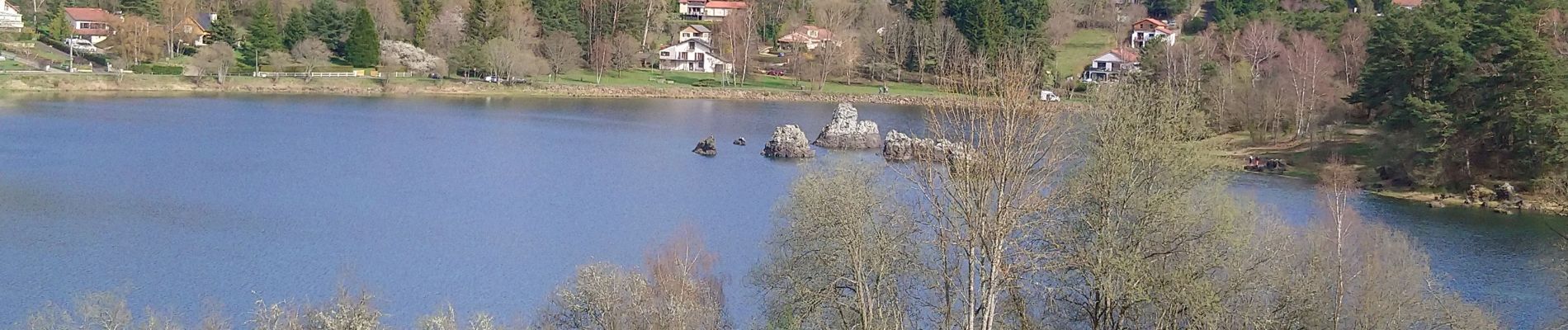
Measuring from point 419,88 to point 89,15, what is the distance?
54.2 ft

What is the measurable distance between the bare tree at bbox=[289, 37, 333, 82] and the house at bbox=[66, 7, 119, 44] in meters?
8.57

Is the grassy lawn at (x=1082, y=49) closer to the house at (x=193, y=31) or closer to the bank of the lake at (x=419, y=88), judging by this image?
the bank of the lake at (x=419, y=88)

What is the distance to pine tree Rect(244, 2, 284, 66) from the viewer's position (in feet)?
200

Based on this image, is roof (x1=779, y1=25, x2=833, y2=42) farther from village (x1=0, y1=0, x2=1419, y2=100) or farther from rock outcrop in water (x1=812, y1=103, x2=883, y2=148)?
rock outcrop in water (x1=812, y1=103, x2=883, y2=148)

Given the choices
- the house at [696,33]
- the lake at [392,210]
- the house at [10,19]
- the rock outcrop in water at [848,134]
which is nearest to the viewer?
the lake at [392,210]

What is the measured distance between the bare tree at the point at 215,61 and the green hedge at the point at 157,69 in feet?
2.48

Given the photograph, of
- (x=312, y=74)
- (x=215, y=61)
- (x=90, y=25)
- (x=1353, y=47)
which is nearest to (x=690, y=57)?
(x=312, y=74)

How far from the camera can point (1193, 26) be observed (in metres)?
77.6

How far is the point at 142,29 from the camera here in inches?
2318

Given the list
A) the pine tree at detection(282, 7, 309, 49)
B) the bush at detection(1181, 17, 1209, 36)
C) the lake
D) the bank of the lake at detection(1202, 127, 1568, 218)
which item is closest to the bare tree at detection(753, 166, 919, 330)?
the lake

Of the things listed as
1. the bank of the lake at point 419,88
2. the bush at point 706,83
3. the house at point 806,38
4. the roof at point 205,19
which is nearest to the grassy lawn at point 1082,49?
the bank of the lake at point 419,88

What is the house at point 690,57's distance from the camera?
238ft

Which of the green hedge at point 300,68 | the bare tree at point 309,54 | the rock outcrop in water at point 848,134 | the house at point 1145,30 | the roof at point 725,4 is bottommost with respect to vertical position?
the rock outcrop in water at point 848,134

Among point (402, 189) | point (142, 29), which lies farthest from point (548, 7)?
point (402, 189)
